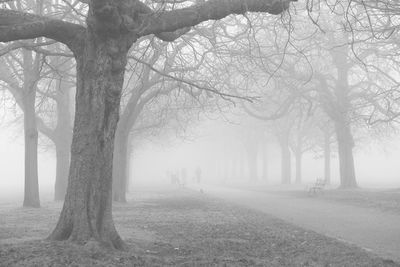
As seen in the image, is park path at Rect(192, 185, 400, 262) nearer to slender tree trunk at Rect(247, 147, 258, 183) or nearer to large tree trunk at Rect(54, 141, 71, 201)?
large tree trunk at Rect(54, 141, 71, 201)

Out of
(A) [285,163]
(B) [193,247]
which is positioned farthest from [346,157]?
(B) [193,247]

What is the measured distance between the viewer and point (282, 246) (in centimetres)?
897

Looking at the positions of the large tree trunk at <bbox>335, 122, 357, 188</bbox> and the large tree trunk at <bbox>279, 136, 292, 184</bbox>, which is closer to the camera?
the large tree trunk at <bbox>335, 122, 357, 188</bbox>

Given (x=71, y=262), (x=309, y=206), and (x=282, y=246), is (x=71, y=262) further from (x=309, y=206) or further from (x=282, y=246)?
(x=309, y=206)

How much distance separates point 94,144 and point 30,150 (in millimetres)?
12275

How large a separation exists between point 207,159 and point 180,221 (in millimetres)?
67774

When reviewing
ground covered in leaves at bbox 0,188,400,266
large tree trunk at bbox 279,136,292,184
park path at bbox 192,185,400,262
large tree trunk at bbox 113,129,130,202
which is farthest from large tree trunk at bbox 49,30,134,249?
large tree trunk at bbox 279,136,292,184

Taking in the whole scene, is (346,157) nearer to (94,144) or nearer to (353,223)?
(353,223)

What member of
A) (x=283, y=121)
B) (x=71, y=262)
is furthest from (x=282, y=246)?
(x=283, y=121)

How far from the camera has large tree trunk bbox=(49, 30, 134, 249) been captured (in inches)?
294

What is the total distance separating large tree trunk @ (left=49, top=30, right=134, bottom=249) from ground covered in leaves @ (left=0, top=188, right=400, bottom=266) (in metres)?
0.49

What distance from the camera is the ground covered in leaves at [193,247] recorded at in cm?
649

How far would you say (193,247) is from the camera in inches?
331

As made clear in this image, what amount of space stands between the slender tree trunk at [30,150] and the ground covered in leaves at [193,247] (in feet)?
19.3
